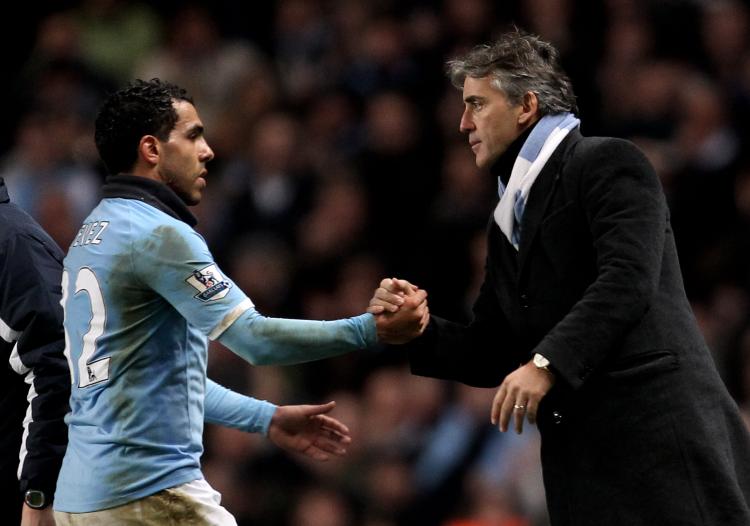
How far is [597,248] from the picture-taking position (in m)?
3.79

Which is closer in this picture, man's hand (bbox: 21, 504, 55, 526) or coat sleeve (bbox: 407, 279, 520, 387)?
man's hand (bbox: 21, 504, 55, 526)

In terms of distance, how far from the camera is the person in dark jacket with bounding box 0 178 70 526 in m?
4.05

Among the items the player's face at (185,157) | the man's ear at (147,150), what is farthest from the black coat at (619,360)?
the man's ear at (147,150)

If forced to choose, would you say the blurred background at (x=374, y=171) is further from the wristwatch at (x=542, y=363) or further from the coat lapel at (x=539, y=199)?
the wristwatch at (x=542, y=363)

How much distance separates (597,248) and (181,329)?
3.84 feet

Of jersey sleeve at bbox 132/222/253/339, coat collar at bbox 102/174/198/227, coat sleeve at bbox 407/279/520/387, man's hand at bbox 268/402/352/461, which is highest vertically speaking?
coat collar at bbox 102/174/198/227

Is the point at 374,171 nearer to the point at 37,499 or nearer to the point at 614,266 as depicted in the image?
the point at 37,499

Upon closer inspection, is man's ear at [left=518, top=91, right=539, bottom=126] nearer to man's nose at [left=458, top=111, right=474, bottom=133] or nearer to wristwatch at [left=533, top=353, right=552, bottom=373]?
man's nose at [left=458, top=111, right=474, bottom=133]

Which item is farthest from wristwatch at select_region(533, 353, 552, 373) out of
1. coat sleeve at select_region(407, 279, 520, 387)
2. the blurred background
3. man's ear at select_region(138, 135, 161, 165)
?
the blurred background

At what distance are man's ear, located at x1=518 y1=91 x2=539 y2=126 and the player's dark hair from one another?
102cm

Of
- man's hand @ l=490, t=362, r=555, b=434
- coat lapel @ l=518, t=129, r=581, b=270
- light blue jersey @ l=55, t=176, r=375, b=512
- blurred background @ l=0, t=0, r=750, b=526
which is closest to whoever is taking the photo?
man's hand @ l=490, t=362, r=555, b=434

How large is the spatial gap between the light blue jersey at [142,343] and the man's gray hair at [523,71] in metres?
0.91

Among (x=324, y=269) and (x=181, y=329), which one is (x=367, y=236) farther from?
(x=181, y=329)

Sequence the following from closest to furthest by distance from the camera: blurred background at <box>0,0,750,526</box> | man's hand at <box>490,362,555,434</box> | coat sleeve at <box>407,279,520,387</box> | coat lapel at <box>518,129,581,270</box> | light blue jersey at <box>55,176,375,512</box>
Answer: man's hand at <box>490,362,555,434</box> < light blue jersey at <box>55,176,375,512</box> < coat lapel at <box>518,129,581,270</box> < coat sleeve at <box>407,279,520,387</box> < blurred background at <box>0,0,750,526</box>
